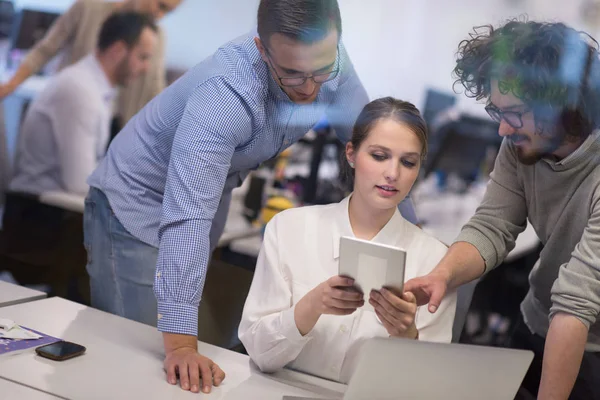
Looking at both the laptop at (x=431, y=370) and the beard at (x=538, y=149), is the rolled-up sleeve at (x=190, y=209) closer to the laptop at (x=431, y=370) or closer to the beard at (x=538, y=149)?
the laptop at (x=431, y=370)

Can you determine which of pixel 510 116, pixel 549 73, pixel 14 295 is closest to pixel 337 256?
pixel 510 116

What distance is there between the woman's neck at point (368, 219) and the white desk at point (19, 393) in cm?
69

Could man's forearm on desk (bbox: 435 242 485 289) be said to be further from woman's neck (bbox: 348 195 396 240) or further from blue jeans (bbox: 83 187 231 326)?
blue jeans (bbox: 83 187 231 326)

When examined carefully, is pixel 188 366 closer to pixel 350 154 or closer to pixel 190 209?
pixel 190 209

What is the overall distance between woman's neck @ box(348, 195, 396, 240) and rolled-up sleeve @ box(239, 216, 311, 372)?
178 mm

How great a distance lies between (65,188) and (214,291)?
1489 mm

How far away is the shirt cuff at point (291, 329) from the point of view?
1.53 metres

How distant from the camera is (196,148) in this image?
1537mm

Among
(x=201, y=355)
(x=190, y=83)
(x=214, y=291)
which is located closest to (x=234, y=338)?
(x=214, y=291)

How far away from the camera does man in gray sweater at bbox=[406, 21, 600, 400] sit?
144cm

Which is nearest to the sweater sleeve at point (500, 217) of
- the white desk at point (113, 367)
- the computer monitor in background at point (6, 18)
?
the white desk at point (113, 367)

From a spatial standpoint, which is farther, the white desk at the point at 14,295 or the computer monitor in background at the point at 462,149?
the computer monitor in background at the point at 462,149

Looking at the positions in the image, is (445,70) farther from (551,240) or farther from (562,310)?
(562,310)

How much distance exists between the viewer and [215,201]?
1575 millimetres
